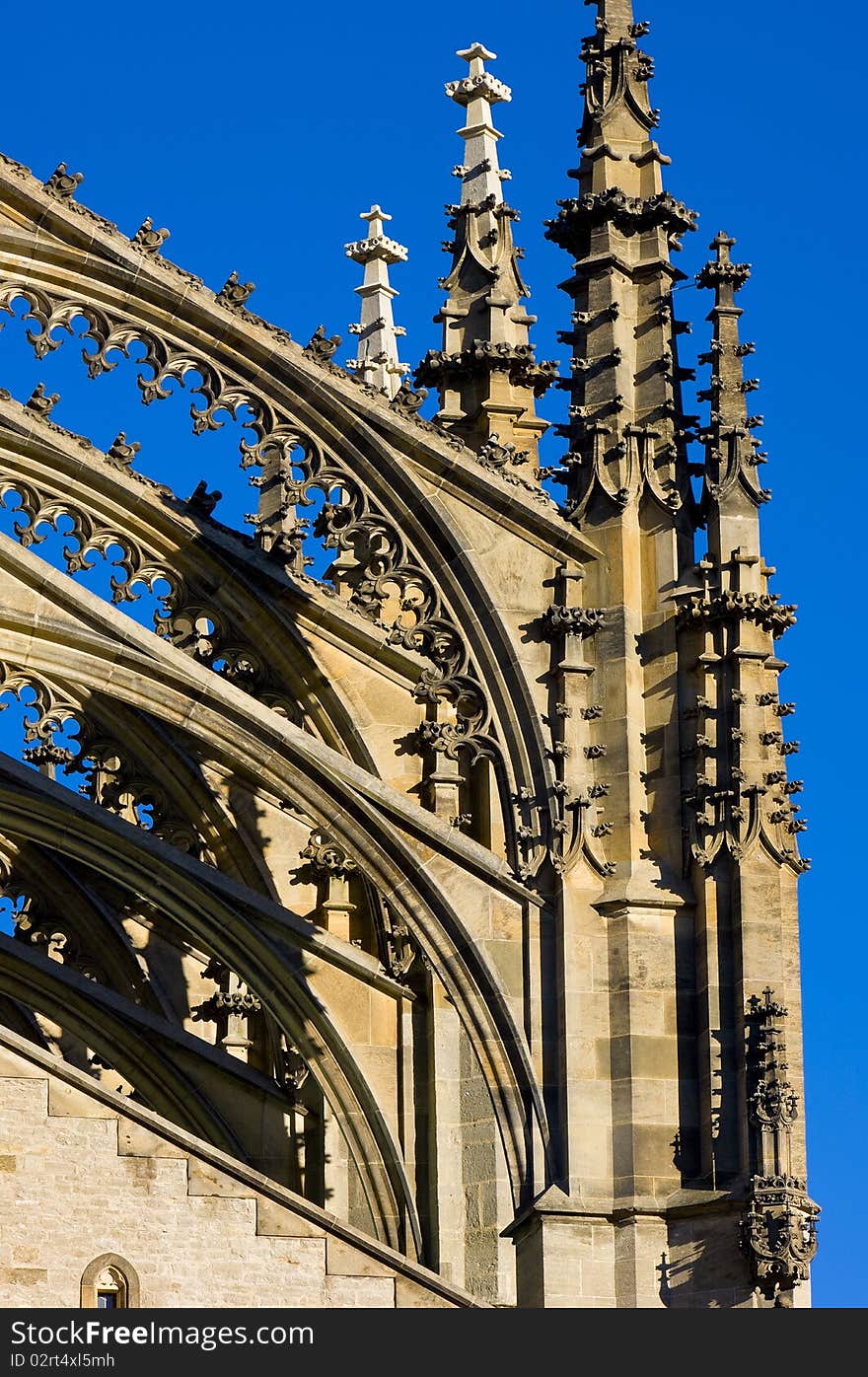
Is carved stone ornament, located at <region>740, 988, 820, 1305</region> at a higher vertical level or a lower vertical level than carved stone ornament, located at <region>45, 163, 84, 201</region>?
lower

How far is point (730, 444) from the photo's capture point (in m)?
27.0

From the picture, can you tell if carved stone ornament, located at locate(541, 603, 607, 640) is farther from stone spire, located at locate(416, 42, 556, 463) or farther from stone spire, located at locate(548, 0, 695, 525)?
stone spire, located at locate(416, 42, 556, 463)

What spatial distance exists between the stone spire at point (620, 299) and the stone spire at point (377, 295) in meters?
9.36

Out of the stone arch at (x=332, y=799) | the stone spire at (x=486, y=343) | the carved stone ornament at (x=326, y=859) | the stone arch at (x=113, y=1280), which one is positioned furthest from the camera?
the stone spire at (x=486, y=343)

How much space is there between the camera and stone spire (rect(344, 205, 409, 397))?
3834 centimetres

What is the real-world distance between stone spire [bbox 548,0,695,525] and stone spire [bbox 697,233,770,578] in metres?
0.36

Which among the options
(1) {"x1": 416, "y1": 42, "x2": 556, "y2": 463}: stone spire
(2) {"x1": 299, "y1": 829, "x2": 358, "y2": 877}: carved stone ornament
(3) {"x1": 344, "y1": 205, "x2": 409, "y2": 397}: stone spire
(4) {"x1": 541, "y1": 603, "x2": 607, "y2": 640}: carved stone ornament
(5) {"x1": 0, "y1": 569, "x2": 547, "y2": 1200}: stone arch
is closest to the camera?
→ (5) {"x1": 0, "y1": 569, "x2": 547, "y2": 1200}: stone arch

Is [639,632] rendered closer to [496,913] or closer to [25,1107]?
[496,913]

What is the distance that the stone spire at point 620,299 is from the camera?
27.4 m

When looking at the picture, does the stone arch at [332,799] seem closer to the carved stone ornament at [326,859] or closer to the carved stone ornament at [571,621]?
the carved stone ornament at [326,859]

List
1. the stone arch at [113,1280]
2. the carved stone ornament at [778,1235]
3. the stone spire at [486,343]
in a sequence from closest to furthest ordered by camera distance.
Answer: the stone arch at [113,1280]
the carved stone ornament at [778,1235]
the stone spire at [486,343]

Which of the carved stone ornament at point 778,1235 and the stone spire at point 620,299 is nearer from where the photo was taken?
the carved stone ornament at point 778,1235

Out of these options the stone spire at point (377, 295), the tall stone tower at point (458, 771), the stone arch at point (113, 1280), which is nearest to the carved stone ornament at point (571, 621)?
the tall stone tower at point (458, 771)

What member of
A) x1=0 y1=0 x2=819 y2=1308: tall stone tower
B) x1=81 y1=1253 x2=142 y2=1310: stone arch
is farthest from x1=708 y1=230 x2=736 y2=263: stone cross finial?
x1=81 y1=1253 x2=142 y2=1310: stone arch
